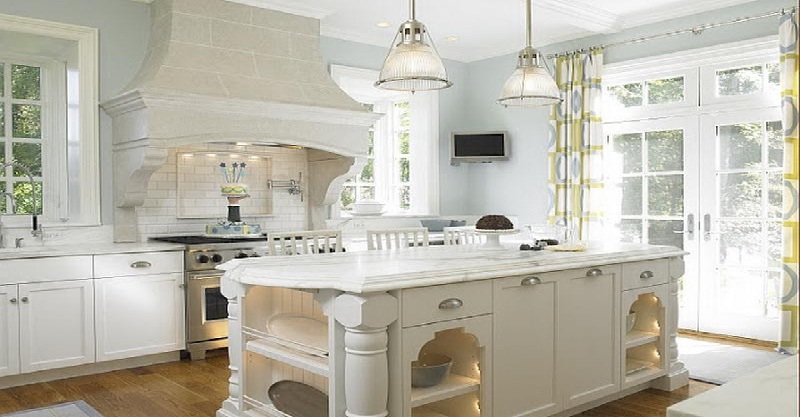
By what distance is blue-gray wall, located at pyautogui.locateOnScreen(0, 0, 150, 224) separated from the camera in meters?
5.13

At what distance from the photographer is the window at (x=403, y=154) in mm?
7281

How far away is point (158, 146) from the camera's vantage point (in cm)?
482

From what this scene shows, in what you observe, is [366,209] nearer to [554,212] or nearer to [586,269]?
[554,212]

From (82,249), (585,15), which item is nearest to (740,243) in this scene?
(585,15)

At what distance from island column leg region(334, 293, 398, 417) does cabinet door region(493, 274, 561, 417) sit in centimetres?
65

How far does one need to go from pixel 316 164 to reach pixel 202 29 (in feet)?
5.16

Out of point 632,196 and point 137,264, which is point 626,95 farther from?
point 137,264

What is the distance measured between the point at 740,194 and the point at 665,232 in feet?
2.35

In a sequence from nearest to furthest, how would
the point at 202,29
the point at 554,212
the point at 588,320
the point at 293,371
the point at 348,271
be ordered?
the point at 348,271 → the point at 293,371 → the point at 588,320 → the point at 202,29 → the point at 554,212

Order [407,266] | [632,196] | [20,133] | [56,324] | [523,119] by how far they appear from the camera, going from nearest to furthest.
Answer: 1. [407,266]
2. [56,324]
3. [20,133]
4. [632,196]
5. [523,119]

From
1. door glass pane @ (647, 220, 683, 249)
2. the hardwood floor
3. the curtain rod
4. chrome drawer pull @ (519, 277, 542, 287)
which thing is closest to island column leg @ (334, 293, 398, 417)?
chrome drawer pull @ (519, 277, 542, 287)

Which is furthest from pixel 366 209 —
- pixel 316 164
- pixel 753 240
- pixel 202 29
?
pixel 753 240

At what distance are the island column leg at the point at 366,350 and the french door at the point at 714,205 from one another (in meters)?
3.91

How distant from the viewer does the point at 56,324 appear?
4.46 metres
